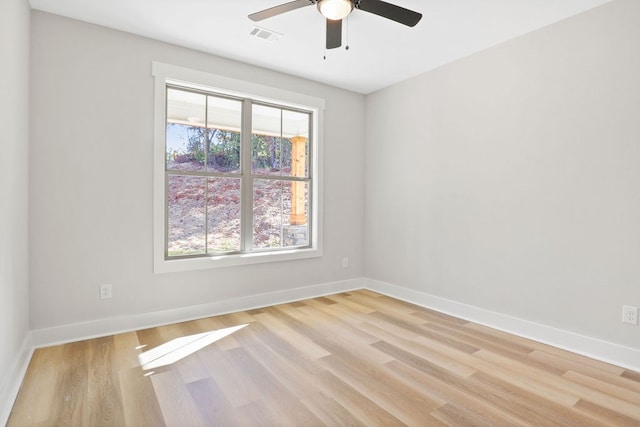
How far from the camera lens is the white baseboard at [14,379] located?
1.82m

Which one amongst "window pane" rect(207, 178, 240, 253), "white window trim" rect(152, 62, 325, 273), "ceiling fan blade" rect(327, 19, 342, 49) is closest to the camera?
"ceiling fan blade" rect(327, 19, 342, 49)

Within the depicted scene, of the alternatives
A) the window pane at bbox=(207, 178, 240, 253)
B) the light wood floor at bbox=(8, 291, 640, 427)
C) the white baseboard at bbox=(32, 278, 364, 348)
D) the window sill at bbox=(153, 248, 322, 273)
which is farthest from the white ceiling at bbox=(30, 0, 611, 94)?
the light wood floor at bbox=(8, 291, 640, 427)

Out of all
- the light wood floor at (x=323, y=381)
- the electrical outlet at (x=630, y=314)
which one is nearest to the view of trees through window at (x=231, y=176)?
the light wood floor at (x=323, y=381)

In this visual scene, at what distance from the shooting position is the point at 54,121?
2.75 metres

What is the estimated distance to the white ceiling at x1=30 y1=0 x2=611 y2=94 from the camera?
2.61 meters

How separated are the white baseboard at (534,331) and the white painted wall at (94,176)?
90.9 inches

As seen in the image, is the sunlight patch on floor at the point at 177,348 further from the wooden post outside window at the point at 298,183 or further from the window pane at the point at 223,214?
the wooden post outside window at the point at 298,183

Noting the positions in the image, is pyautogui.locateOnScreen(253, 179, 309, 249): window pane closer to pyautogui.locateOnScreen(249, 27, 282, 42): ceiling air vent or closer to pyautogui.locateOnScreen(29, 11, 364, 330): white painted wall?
pyautogui.locateOnScreen(29, 11, 364, 330): white painted wall

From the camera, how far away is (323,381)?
223 centimetres

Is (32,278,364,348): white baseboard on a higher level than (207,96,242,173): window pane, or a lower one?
lower

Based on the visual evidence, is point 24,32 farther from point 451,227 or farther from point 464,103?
point 451,227

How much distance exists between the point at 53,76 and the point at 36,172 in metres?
0.80

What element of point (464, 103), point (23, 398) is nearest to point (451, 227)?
point (464, 103)

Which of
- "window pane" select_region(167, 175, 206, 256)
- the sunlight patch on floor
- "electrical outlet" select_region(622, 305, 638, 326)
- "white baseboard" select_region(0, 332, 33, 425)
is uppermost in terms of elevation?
"window pane" select_region(167, 175, 206, 256)
